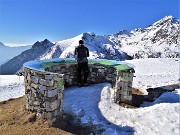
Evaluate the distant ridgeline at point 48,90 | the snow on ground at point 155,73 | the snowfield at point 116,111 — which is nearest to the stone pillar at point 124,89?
the distant ridgeline at point 48,90

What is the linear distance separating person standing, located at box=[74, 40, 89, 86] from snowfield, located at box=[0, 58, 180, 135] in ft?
2.24

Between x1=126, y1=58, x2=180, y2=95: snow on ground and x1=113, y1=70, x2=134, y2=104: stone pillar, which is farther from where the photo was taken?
x1=126, y1=58, x2=180, y2=95: snow on ground

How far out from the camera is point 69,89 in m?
15.1

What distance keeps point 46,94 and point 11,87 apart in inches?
264

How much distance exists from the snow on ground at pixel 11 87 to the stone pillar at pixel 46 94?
14.7 feet

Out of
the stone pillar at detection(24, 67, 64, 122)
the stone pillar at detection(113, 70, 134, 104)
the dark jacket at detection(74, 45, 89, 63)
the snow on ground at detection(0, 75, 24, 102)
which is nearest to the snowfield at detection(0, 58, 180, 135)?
the snow on ground at detection(0, 75, 24, 102)

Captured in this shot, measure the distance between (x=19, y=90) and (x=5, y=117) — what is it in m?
4.71

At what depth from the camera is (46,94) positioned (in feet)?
35.2

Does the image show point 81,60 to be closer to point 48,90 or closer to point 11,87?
point 11,87

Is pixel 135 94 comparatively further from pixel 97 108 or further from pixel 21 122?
pixel 21 122

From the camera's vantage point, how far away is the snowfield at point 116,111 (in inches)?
409

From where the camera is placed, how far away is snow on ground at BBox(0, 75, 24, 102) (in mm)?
15648

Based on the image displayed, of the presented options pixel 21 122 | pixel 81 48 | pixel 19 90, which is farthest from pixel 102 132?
pixel 19 90

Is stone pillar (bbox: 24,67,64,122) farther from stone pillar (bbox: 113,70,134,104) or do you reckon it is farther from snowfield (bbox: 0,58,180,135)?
stone pillar (bbox: 113,70,134,104)
